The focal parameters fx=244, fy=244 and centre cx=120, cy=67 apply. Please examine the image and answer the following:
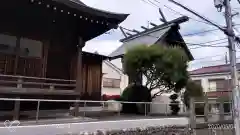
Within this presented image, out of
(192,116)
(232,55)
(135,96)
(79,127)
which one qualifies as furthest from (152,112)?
(79,127)

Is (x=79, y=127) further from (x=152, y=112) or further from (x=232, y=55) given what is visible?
(x=232, y=55)

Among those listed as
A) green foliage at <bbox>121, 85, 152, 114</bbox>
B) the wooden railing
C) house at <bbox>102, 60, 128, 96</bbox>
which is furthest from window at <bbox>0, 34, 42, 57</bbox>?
house at <bbox>102, 60, 128, 96</bbox>

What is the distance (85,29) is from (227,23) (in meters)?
5.82

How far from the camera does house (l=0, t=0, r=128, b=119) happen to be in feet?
26.9

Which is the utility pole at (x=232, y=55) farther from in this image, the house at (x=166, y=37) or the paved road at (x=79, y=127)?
the house at (x=166, y=37)

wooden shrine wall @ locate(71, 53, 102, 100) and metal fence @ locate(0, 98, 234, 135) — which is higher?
wooden shrine wall @ locate(71, 53, 102, 100)

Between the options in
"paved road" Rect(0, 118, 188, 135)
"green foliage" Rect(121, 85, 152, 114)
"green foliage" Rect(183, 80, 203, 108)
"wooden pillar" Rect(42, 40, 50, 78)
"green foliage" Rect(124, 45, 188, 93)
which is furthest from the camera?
"green foliage" Rect(183, 80, 203, 108)

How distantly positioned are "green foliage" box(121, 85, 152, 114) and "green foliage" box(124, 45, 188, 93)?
629 mm

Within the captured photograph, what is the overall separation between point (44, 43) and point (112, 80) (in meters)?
14.8

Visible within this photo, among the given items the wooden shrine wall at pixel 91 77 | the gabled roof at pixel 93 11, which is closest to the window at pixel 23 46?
the gabled roof at pixel 93 11

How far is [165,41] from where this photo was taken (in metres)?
16.8

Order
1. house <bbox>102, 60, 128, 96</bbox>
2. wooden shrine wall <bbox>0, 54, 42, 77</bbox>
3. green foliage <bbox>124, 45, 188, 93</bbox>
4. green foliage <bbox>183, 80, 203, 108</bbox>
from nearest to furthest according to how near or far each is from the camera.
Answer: wooden shrine wall <bbox>0, 54, 42, 77</bbox> → green foliage <bbox>124, 45, 188, 93</bbox> → green foliage <bbox>183, 80, 203, 108</bbox> → house <bbox>102, 60, 128, 96</bbox>

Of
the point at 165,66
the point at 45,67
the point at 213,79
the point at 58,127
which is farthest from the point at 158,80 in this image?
the point at 213,79

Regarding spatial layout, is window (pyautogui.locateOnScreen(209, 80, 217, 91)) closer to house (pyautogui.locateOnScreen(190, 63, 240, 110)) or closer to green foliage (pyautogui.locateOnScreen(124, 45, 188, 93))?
house (pyautogui.locateOnScreen(190, 63, 240, 110))
